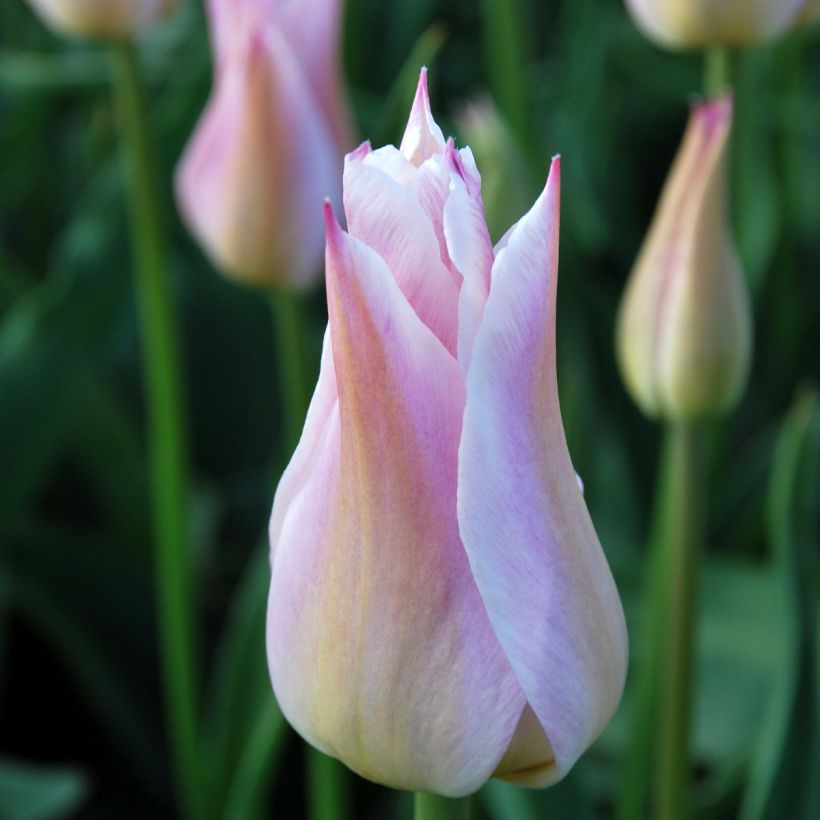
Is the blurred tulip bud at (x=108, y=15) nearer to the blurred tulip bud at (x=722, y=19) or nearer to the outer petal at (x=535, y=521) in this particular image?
the blurred tulip bud at (x=722, y=19)

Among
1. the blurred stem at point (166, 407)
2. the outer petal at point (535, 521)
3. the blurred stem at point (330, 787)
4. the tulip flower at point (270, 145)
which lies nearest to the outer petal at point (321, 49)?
the tulip flower at point (270, 145)

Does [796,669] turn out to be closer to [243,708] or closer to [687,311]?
[687,311]

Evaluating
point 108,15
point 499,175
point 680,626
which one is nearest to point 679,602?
point 680,626

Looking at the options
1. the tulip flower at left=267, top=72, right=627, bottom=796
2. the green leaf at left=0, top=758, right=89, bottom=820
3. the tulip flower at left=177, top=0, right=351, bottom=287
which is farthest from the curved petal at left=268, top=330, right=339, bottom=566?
the green leaf at left=0, top=758, right=89, bottom=820

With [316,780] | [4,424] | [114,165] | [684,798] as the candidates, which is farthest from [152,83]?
[684,798]

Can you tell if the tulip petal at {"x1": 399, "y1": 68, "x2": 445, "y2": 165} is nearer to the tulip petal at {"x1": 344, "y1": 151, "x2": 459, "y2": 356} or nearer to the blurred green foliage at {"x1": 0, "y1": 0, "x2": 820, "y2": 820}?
the tulip petal at {"x1": 344, "y1": 151, "x2": 459, "y2": 356}
